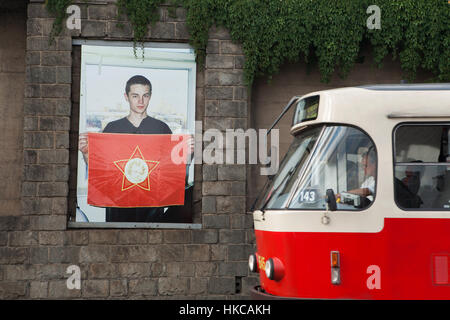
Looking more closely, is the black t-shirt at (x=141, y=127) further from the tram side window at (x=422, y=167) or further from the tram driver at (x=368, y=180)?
the tram side window at (x=422, y=167)

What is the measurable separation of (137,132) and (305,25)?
3.69 meters

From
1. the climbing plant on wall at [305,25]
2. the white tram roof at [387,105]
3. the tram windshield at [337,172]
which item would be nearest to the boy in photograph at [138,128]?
the climbing plant on wall at [305,25]

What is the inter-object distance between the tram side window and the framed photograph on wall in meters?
5.71

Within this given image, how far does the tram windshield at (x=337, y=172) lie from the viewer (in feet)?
20.0

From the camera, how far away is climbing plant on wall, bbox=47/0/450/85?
11188mm

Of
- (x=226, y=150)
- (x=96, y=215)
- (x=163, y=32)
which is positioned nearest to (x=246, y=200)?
(x=226, y=150)

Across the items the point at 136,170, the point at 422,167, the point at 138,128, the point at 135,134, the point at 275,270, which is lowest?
the point at 275,270

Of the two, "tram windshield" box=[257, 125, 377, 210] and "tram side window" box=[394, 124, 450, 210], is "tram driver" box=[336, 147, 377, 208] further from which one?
"tram side window" box=[394, 124, 450, 210]

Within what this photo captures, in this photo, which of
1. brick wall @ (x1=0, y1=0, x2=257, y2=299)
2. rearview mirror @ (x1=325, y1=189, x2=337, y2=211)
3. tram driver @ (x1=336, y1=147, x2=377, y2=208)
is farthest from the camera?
brick wall @ (x1=0, y1=0, x2=257, y2=299)

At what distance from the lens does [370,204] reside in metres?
6.00

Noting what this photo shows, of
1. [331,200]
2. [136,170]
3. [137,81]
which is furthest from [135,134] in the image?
[331,200]

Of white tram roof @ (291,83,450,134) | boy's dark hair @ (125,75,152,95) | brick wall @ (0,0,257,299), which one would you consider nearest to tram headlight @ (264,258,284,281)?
white tram roof @ (291,83,450,134)

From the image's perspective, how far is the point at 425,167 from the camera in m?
6.04

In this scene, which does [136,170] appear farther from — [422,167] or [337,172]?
[422,167]
